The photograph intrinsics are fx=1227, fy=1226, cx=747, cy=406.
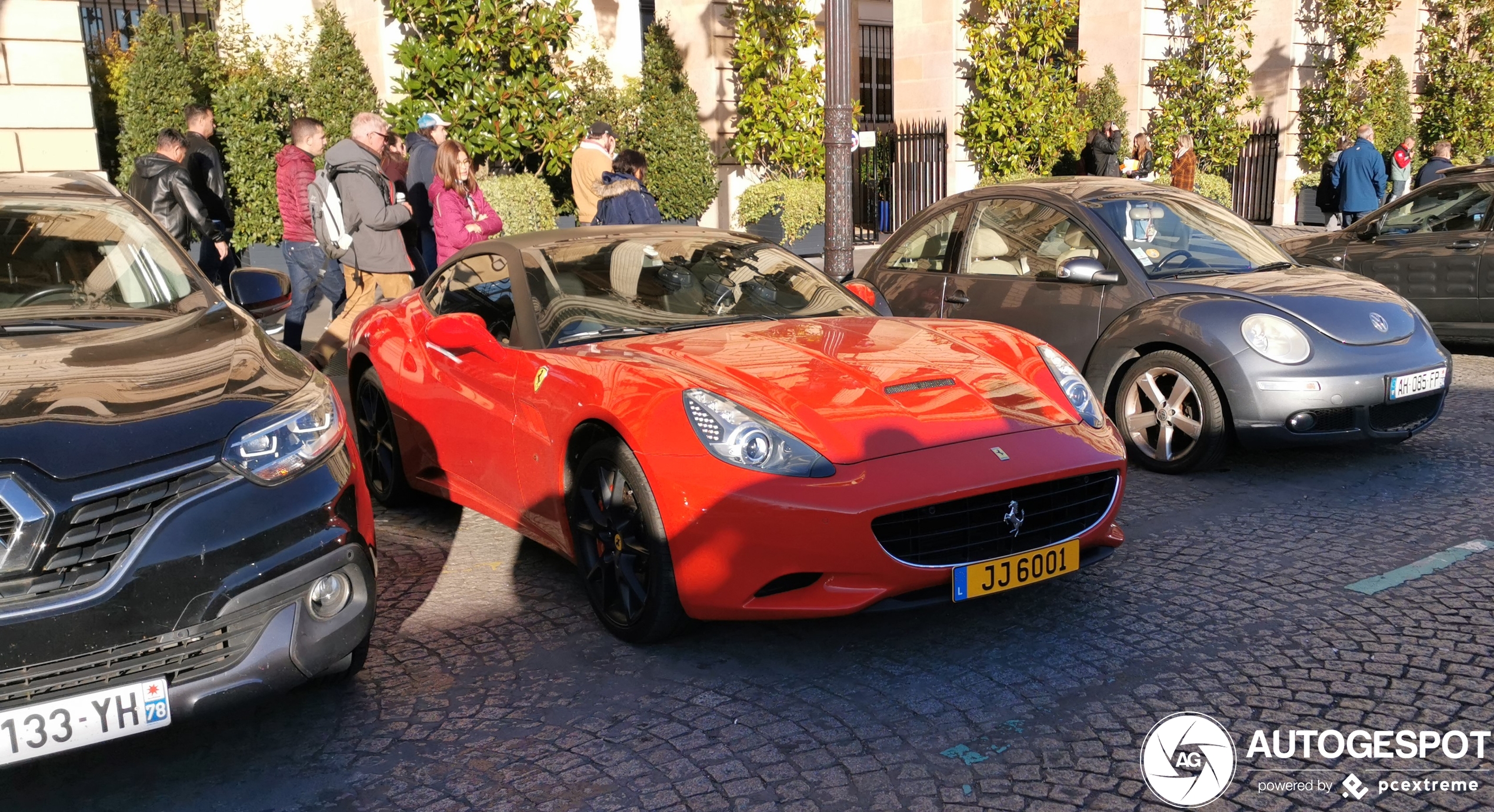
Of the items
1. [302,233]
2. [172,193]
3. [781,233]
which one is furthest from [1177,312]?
[781,233]

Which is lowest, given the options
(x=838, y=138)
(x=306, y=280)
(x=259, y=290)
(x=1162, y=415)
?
(x=1162, y=415)

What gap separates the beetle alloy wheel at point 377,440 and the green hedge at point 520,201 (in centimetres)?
805

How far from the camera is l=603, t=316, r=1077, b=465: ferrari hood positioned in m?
3.83

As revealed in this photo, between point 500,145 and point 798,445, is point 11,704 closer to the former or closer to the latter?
A: point 798,445

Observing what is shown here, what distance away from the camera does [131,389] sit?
319 cm

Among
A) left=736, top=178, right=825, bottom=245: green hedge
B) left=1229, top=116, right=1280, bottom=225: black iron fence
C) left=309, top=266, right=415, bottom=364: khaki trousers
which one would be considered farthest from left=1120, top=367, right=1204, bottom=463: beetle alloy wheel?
left=1229, top=116, right=1280, bottom=225: black iron fence

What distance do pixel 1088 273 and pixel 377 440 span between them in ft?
12.1

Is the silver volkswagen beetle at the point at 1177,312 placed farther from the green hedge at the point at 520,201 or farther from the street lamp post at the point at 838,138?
the green hedge at the point at 520,201

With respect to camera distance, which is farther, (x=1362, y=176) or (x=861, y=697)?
(x=1362, y=176)

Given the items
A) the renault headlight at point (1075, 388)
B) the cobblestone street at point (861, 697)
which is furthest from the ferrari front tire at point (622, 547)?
the renault headlight at point (1075, 388)

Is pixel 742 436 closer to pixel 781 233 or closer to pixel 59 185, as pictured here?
pixel 59 185

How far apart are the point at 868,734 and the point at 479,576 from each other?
2.06m

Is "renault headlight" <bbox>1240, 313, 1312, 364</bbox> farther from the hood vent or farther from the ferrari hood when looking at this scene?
the hood vent

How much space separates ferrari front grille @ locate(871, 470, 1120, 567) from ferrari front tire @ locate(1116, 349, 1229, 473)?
7.05 ft
